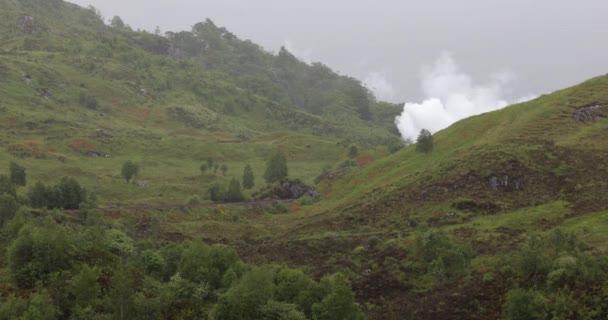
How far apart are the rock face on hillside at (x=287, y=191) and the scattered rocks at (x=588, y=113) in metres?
43.4

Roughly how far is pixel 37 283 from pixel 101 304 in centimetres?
535

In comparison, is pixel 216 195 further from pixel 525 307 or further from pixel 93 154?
pixel 525 307

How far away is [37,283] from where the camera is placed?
133 ft

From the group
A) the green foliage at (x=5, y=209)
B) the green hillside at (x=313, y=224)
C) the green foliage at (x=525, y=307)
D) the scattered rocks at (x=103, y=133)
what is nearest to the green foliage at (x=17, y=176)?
the green hillside at (x=313, y=224)

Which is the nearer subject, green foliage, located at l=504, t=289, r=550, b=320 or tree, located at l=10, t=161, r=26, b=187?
green foliage, located at l=504, t=289, r=550, b=320

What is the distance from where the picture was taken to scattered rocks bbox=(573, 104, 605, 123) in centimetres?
9469

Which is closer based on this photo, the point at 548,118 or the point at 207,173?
the point at 548,118

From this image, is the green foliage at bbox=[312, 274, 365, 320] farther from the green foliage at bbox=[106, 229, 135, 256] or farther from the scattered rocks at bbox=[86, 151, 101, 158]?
the scattered rocks at bbox=[86, 151, 101, 158]

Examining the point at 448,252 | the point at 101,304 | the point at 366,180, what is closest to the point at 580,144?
the point at 366,180

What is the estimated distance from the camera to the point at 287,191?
104938 mm

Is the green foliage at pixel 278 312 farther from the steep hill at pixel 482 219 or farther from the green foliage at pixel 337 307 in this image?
the steep hill at pixel 482 219

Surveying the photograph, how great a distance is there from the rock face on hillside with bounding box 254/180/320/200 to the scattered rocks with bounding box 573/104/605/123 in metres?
43.4

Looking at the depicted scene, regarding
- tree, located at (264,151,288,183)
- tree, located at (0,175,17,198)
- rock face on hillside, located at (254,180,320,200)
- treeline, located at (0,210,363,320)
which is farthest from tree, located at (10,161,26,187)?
tree, located at (264,151,288,183)

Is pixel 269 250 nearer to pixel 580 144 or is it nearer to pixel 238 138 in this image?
pixel 580 144
